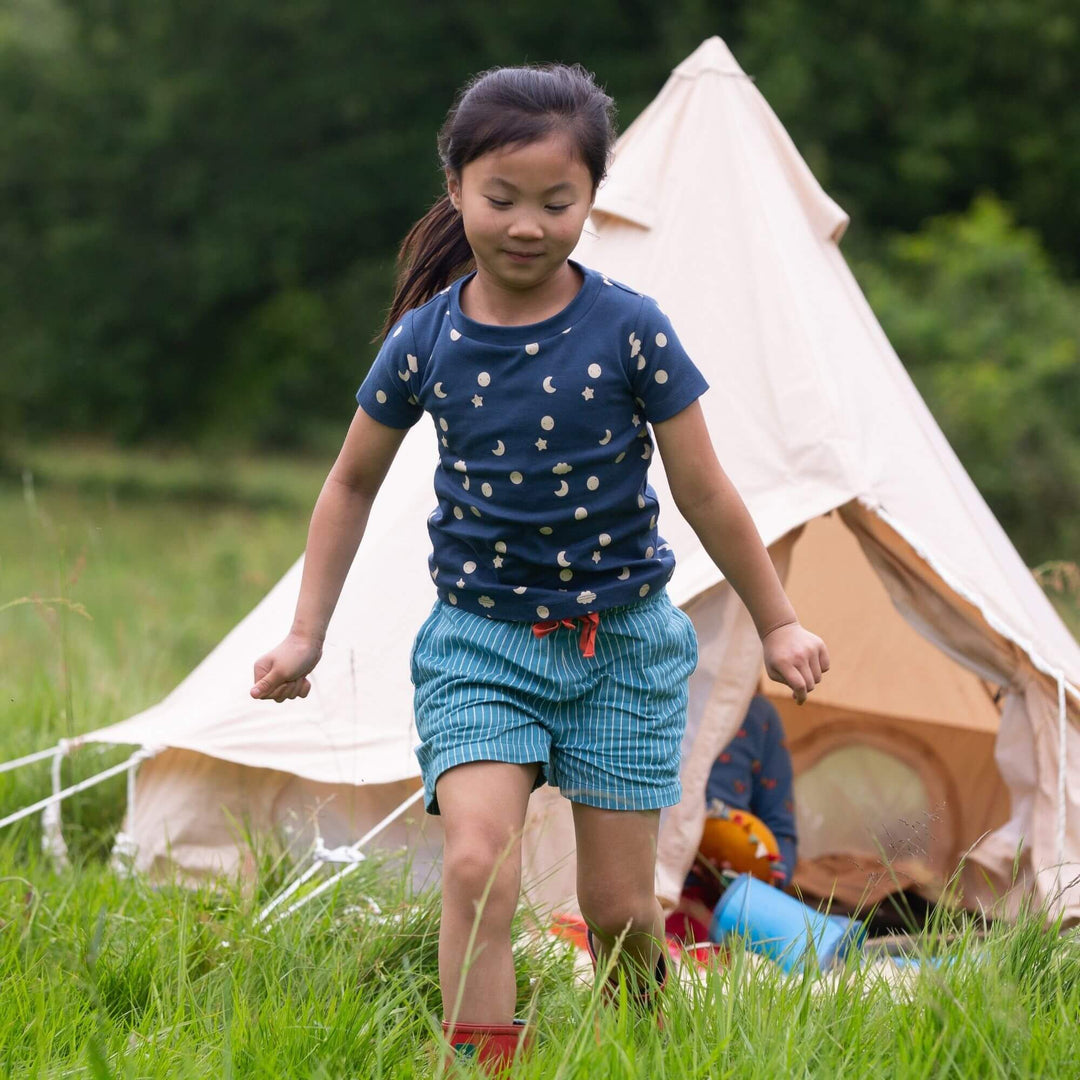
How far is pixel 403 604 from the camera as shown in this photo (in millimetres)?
3006

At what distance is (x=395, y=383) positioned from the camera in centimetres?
205

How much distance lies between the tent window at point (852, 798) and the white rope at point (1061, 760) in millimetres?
1016

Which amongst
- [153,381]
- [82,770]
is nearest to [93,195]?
[153,381]

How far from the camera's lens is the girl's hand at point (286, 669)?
204 centimetres

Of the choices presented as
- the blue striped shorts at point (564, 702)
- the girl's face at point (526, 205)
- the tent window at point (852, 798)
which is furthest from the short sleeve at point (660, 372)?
the tent window at point (852, 798)

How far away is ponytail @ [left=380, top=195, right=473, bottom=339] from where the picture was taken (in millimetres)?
2303

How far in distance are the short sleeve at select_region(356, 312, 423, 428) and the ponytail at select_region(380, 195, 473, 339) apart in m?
0.24

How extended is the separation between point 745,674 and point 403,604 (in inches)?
29.0

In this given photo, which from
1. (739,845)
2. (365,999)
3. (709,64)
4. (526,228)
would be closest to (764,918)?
(739,845)

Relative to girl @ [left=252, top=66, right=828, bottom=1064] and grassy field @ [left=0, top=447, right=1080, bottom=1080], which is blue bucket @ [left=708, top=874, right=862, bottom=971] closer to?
grassy field @ [left=0, top=447, right=1080, bottom=1080]

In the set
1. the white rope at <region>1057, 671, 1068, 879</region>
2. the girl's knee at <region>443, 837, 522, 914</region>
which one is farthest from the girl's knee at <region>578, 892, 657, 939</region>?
the white rope at <region>1057, 671, 1068, 879</region>

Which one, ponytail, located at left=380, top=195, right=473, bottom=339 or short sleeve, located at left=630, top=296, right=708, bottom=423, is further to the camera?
ponytail, located at left=380, top=195, right=473, bottom=339

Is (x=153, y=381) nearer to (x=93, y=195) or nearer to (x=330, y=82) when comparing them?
(x=93, y=195)

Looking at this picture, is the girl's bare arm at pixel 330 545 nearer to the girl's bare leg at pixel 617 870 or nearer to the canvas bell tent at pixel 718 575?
the girl's bare leg at pixel 617 870
